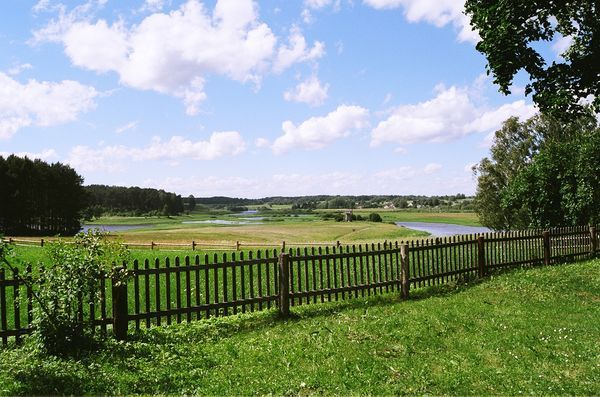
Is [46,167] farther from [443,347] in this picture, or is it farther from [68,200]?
[443,347]

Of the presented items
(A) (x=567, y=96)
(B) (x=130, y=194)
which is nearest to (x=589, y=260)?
(A) (x=567, y=96)

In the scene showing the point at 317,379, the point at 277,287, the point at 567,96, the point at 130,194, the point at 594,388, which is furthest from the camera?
the point at 130,194

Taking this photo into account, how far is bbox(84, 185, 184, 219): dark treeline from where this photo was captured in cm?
15662

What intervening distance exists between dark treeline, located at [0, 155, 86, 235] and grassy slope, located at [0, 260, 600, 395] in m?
70.0

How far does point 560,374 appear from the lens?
22.8ft

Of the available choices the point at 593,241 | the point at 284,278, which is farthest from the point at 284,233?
the point at 284,278

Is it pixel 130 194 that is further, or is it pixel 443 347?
pixel 130 194

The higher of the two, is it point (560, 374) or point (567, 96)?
point (567, 96)

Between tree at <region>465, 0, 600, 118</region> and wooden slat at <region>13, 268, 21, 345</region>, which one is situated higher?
tree at <region>465, 0, 600, 118</region>

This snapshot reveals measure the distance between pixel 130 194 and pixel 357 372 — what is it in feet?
541

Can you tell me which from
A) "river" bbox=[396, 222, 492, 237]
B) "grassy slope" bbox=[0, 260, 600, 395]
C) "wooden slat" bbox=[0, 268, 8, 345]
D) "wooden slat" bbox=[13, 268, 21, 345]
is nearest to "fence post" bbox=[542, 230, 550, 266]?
"grassy slope" bbox=[0, 260, 600, 395]

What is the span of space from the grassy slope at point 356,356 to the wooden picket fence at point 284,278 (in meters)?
0.51

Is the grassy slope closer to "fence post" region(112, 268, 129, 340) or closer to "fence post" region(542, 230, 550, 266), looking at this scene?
"fence post" region(112, 268, 129, 340)

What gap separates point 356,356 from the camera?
789 cm
